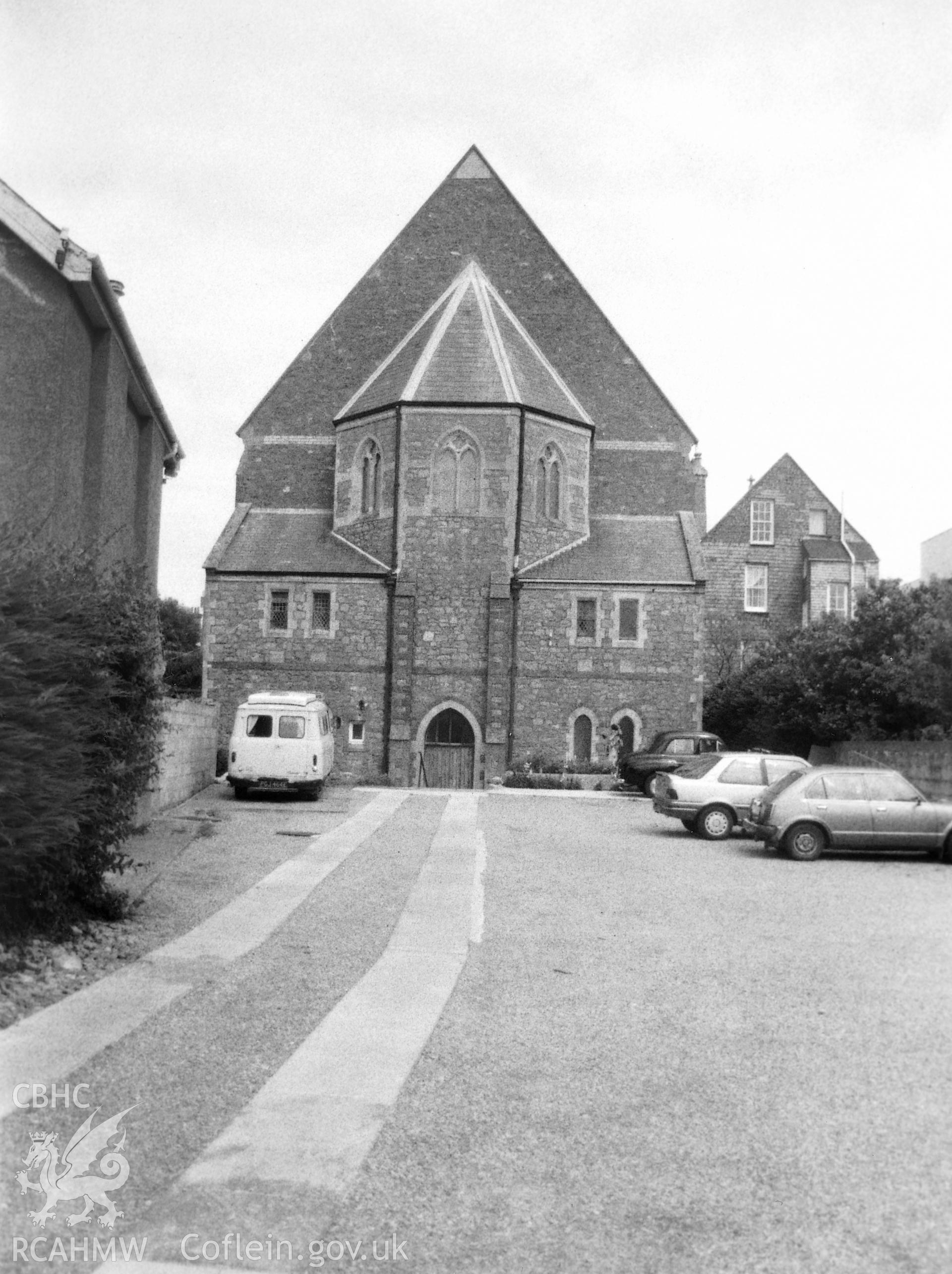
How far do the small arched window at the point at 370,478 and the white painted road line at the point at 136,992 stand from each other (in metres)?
25.7

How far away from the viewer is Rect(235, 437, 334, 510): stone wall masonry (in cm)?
4131

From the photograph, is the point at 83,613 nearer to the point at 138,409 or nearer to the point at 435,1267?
the point at 435,1267

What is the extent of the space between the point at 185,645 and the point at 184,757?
49.5m

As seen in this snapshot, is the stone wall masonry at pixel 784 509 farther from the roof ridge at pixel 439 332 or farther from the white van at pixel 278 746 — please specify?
the white van at pixel 278 746

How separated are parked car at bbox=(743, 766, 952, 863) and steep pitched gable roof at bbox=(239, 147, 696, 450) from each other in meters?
25.4

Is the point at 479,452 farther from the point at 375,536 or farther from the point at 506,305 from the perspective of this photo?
the point at 506,305

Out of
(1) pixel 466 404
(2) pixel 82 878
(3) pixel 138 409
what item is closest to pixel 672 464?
(1) pixel 466 404

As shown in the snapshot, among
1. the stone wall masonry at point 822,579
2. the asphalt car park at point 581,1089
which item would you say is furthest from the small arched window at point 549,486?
the asphalt car park at point 581,1089

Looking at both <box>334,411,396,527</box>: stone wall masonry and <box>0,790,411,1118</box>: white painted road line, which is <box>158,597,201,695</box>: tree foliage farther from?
<box>0,790,411,1118</box>: white painted road line

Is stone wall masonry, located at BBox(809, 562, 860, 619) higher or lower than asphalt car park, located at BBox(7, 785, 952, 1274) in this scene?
higher

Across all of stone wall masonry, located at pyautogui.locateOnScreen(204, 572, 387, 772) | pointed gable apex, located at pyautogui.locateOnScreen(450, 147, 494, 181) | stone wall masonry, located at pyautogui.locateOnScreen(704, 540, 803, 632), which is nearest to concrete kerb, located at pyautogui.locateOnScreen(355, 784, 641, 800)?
stone wall masonry, located at pyautogui.locateOnScreen(204, 572, 387, 772)

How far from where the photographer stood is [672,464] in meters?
41.4

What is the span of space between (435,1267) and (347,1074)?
223 centimetres

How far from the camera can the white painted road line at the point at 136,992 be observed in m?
6.42
